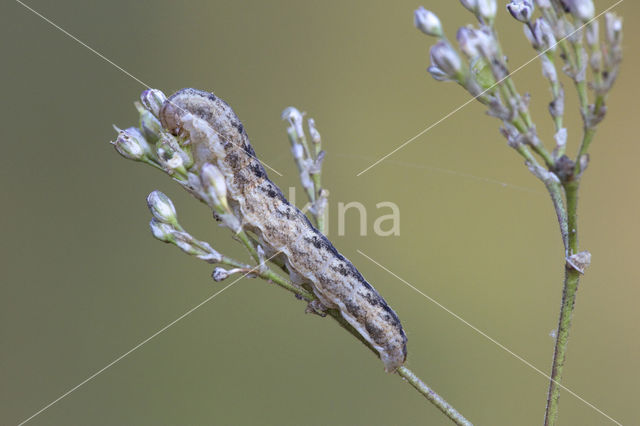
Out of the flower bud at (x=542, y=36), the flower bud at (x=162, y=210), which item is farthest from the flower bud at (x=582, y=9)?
the flower bud at (x=162, y=210)

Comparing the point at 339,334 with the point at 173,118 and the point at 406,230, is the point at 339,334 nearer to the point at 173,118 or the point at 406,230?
the point at 406,230

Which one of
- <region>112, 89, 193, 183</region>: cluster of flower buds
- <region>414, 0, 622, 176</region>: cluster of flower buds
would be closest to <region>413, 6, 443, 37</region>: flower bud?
<region>414, 0, 622, 176</region>: cluster of flower buds

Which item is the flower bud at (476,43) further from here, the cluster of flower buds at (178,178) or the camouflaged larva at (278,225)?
the camouflaged larva at (278,225)

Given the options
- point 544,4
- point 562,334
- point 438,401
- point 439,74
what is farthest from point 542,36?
point 438,401

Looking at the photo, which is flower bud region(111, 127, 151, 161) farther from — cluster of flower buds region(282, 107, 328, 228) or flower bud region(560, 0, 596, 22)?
flower bud region(560, 0, 596, 22)

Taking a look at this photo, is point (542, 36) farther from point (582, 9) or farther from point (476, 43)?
point (476, 43)
